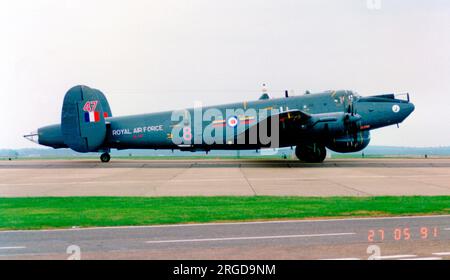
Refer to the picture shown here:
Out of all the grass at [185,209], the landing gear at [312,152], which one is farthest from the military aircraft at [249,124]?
the grass at [185,209]

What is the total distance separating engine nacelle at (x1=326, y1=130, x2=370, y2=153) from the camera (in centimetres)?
3228

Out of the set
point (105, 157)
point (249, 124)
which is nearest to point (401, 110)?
point (249, 124)

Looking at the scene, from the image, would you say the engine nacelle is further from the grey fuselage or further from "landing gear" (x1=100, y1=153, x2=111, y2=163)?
"landing gear" (x1=100, y1=153, x2=111, y2=163)

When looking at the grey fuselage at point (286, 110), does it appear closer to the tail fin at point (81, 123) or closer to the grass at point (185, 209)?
the tail fin at point (81, 123)

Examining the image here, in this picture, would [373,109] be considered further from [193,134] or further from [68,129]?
[68,129]

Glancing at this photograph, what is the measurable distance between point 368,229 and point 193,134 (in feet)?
80.2

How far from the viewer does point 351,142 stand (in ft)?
106

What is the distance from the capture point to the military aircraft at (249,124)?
3181 centimetres

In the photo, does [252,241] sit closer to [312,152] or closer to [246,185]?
[246,185]

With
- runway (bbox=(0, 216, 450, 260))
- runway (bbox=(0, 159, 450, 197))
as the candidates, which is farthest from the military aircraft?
runway (bbox=(0, 216, 450, 260))

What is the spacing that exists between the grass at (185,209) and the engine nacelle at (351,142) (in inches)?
652

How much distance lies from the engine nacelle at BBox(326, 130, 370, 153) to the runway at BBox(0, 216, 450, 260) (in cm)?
2084

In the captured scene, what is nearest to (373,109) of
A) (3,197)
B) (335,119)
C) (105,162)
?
(335,119)

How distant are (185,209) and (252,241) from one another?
5320 mm
